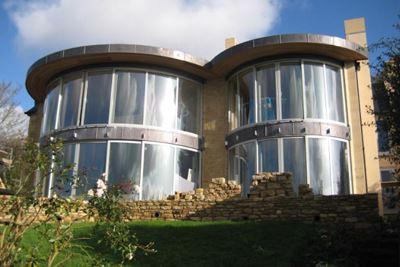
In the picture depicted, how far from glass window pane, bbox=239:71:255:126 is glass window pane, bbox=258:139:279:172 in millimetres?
1510

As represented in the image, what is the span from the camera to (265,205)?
13.4m

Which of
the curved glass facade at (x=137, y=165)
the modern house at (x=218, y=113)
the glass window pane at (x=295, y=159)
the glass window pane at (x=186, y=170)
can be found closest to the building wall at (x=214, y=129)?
the modern house at (x=218, y=113)

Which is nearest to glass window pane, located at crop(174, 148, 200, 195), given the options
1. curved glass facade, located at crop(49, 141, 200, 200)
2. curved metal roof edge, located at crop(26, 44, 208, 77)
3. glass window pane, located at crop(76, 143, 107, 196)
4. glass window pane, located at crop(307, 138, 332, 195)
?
curved glass facade, located at crop(49, 141, 200, 200)

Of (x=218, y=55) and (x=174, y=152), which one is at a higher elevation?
(x=218, y=55)

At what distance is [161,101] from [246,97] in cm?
354

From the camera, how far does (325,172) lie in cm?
1661

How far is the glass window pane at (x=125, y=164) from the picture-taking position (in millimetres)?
17891

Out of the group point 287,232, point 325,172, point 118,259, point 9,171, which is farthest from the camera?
point 325,172

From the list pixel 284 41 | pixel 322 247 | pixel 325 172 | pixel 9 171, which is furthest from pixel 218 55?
pixel 9 171

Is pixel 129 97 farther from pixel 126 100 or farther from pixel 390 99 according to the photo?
pixel 390 99

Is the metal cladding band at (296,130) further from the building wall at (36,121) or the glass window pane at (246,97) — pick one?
the building wall at (36,121)

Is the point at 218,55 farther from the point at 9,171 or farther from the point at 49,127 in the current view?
the point at 9,171

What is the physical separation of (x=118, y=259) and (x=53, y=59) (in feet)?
41.3

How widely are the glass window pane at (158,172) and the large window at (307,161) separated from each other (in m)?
2.99
